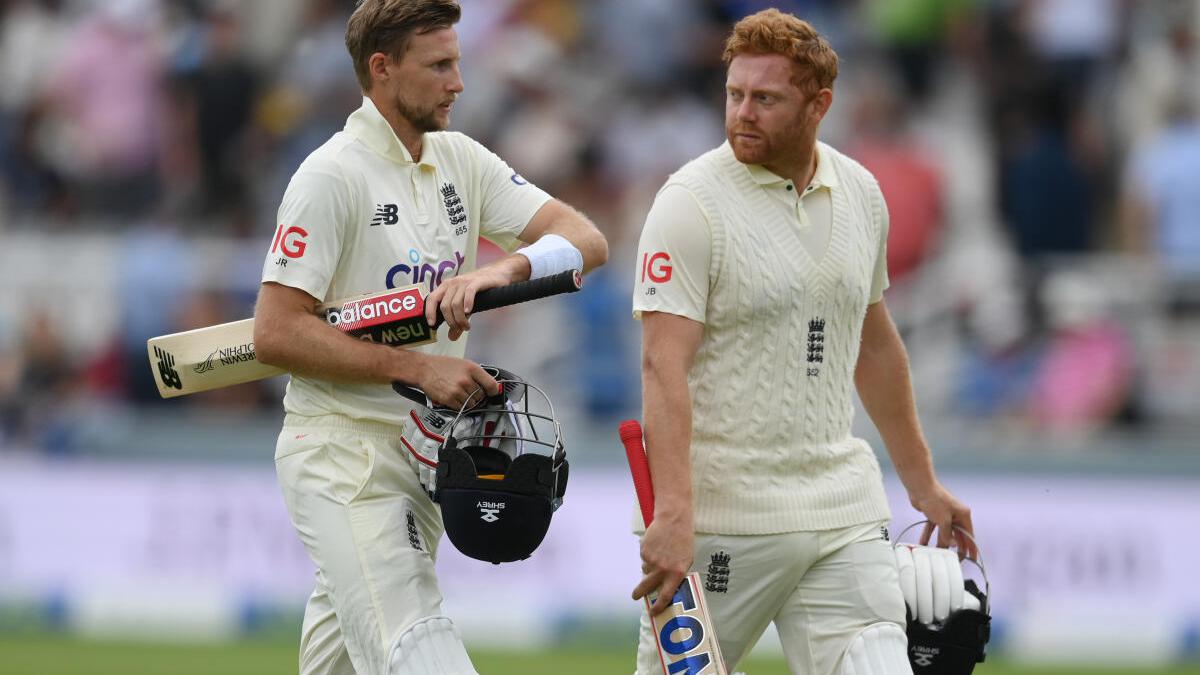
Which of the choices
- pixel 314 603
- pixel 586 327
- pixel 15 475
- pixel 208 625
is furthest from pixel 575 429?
pixel 314 603

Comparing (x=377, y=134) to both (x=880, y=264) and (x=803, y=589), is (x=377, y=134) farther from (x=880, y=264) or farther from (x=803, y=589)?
(x=803, y=589)

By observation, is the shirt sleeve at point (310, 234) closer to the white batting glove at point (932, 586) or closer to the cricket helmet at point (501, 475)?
the cricket helmet at point (501, 475)

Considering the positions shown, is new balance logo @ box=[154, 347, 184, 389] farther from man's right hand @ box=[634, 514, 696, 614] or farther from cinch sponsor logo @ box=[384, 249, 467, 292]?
man's right hand @ box=[634, 514, 696, 614]

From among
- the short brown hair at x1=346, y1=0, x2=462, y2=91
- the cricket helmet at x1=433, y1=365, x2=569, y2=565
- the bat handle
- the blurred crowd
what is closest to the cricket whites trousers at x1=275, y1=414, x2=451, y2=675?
the cricket helmet at x1=433, y1=365, x2=569, y2=565

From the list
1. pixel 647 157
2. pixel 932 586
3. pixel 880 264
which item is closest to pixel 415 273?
pixel 880 264

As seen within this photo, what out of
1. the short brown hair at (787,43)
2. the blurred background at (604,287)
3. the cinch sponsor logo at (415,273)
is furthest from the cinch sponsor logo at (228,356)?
the blurred background at (604,287)

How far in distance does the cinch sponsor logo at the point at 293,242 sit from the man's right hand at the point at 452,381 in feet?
1.51

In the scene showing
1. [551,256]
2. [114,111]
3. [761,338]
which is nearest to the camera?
[761,338]

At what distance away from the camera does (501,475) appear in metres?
5.13

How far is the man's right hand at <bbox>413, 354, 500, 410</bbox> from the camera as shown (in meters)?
5.18

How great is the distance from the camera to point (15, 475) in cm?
1181

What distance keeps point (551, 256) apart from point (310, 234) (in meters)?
0.70

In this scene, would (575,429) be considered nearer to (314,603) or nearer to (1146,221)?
(1146,221)

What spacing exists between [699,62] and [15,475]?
5519 millimetres
